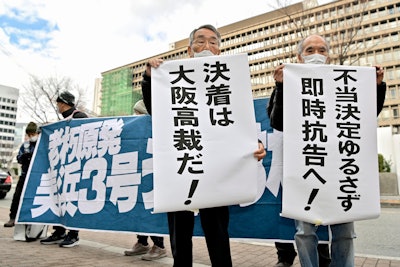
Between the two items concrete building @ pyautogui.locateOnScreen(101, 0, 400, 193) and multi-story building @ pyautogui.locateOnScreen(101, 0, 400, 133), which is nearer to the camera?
concrete building @ pyautogui.locateOnScreen(101, 0, 400, 193)

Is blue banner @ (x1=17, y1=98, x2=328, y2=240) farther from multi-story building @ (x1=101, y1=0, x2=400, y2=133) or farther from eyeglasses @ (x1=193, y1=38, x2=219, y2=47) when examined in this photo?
multi-story building @ (x1=101, y1=0, x2=400, y2=133)

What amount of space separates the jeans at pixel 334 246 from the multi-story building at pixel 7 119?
85896 mm

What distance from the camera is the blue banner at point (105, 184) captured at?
3.01m

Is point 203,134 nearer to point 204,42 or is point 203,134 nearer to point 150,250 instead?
point 204,42

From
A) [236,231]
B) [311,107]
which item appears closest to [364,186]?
[311,107]

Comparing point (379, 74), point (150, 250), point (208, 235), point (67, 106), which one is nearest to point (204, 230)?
point (208, 235)

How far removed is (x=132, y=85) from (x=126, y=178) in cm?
6626

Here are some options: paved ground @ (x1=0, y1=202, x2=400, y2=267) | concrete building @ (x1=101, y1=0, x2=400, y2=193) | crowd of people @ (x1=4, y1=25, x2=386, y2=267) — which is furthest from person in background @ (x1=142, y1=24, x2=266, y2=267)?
concrete building @ (x1=101, y1=0, x2=400, y2=193)

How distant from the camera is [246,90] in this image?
192 cm

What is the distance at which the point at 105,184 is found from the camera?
3564 millimetres

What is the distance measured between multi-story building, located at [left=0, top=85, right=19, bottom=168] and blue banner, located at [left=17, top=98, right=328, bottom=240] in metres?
82.8

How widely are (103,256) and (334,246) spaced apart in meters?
2.47

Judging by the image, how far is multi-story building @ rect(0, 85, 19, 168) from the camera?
78200mm

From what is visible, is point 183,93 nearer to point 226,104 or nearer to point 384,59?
point 226,104
